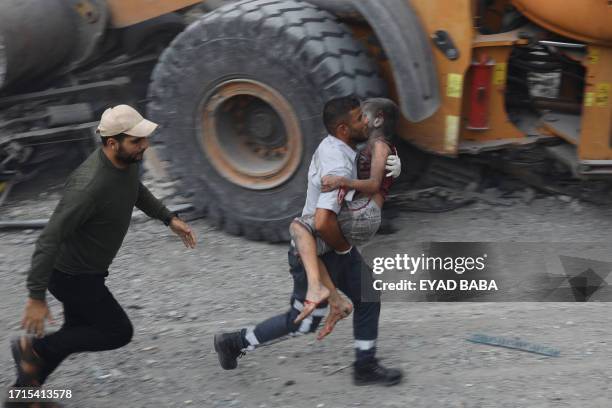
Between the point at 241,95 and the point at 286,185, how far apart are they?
675 mm

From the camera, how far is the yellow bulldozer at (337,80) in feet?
19.2

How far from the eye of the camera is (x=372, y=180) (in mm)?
4277

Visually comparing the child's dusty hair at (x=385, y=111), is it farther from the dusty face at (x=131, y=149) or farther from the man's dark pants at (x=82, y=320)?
the man's dark pants at (x=82, y=320)

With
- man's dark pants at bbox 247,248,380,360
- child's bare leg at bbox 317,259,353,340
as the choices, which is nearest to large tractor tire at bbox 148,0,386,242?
man's dark pants at bbox 247,248,380,360

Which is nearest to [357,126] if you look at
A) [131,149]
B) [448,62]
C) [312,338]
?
[131,149]

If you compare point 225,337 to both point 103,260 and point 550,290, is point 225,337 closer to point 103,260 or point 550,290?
point 103,260

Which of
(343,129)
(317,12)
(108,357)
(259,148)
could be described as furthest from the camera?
(259,148)

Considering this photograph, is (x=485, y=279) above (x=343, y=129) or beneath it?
beneath

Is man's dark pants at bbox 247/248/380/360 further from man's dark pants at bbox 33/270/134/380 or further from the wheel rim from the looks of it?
the wheel rim

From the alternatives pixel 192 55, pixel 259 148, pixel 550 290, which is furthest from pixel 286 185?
pixel 550 290

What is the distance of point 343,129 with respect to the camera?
4.21 metres

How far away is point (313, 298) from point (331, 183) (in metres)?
0.50

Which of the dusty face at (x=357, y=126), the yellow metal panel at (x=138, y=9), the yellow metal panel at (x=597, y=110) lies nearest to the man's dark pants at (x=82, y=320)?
the dusty face at (x=357, y=126)

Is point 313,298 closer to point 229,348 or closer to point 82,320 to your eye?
point 229,348
